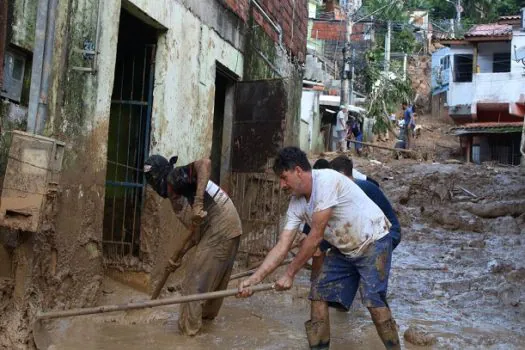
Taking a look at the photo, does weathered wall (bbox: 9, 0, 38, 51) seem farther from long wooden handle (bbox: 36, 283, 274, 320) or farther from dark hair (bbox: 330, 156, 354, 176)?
dark hair (bbox: 330, 156, 354, 176)

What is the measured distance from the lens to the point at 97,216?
5.46 metres

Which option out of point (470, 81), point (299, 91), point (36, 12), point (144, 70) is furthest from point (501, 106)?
point (36, 12)

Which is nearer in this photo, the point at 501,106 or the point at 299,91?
the point at 299,91

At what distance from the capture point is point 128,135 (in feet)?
22.7

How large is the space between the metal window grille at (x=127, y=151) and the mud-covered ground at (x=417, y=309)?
0.62 metres

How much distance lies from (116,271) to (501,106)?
26.5 metres

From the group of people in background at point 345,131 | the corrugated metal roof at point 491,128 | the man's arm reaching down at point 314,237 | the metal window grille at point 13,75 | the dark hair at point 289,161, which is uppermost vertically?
the corrugated metal roof at point 491,128

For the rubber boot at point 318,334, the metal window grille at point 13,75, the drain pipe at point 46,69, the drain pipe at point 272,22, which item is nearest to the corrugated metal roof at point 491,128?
the drain pipe at point 272,22

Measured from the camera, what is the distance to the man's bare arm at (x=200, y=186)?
4.96 meters

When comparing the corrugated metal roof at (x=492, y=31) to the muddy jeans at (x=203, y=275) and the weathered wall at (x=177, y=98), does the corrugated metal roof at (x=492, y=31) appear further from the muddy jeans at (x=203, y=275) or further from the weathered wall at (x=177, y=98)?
the muddy jeans at (x=203, y=275)

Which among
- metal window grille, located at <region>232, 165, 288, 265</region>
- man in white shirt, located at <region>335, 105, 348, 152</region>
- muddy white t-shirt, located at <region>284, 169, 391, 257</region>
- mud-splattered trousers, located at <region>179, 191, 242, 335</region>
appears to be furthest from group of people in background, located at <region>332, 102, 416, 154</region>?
muddy white t-shirt, located at <region>284, 169, 391, 257</region>

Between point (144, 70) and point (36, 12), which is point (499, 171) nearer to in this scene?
point (144, 70)

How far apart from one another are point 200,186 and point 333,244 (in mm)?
1240

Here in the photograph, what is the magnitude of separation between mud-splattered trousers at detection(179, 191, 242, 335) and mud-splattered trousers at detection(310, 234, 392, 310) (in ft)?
3.38
